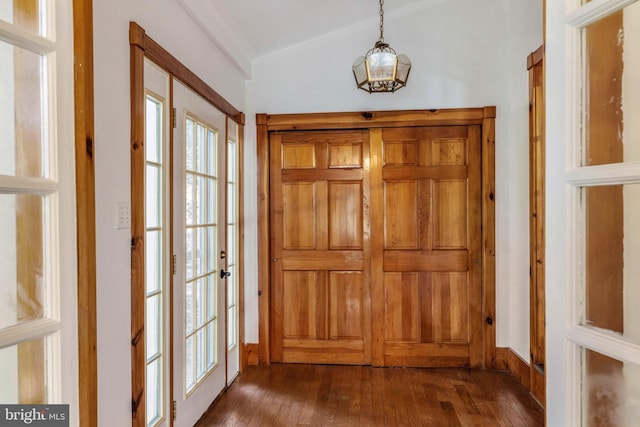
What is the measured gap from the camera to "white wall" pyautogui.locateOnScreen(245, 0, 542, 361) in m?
3.01

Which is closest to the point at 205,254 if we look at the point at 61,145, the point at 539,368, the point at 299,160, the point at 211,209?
the point at 211,209

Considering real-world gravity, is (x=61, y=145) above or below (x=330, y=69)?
below

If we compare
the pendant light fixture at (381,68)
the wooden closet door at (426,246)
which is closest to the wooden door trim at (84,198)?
the pendant light fixture at (381,68)

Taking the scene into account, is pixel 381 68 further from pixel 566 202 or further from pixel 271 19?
pixel 566 202

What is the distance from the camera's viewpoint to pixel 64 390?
1098mm

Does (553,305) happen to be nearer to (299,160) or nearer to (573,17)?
(573,17)

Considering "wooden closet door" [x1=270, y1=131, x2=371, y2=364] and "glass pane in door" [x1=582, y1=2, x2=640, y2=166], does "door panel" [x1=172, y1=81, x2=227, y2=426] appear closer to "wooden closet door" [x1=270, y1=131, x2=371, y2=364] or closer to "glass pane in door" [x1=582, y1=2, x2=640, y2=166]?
"wooden closet door" [x1=270, y1=131, x2=371, y2=364]

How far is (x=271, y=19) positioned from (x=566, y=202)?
95.9 inches

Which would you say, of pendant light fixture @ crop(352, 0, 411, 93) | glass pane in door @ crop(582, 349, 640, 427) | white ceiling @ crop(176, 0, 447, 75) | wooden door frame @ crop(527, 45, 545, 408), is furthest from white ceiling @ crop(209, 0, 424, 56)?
glass pane in door @ crop(582, 349, 640, 427)

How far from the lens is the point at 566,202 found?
0.98 metres

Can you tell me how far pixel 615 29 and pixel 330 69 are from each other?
8.28ft

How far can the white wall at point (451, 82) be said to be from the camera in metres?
3.01

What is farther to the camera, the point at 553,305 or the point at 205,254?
the point at 205,254

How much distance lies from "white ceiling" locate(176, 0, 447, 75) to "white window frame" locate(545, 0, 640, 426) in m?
Answer: 1.90
